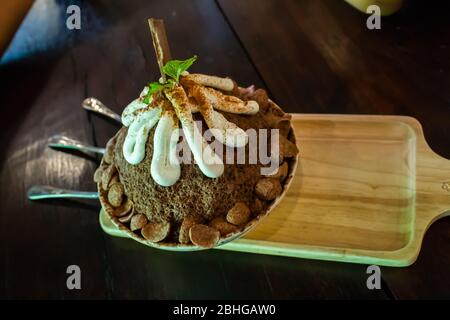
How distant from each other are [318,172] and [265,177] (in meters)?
0.18

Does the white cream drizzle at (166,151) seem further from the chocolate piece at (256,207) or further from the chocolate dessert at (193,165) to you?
the chocolate piece at (256,207)

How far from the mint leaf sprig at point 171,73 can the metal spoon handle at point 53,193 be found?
36 cm

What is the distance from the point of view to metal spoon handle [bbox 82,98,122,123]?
1.25 m

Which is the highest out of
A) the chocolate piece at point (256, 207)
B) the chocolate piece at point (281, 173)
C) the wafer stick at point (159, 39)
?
the wafer stick at point (159, 39)

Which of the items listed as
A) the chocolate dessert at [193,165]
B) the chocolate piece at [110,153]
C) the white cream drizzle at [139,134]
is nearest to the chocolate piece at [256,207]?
the chocolate dessert at [193,165]

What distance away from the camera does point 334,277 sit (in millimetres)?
872

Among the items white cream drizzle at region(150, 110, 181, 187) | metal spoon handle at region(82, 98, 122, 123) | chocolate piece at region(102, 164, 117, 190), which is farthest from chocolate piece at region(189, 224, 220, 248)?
metal spoon handle at region(82, 98, 122, 123)

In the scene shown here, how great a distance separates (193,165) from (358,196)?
1.19 ft

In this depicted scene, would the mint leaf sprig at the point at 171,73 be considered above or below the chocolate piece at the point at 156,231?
above

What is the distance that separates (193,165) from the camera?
85 centimetres

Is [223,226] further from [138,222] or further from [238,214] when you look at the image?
[138,222]

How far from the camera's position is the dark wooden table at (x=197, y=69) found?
908 mm

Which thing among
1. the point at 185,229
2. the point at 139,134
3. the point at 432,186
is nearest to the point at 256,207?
the point at 185,229
